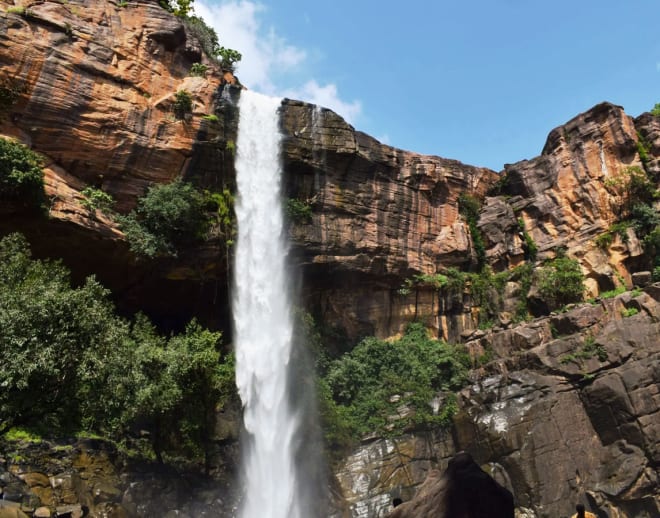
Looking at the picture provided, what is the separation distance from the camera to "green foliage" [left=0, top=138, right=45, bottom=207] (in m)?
16.1

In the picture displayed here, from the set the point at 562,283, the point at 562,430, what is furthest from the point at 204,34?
the point at 562,430

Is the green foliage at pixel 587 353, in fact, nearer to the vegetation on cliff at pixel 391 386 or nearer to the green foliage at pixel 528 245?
the vegetation on cliff at pixel 391 386

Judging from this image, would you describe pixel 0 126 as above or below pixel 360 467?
above

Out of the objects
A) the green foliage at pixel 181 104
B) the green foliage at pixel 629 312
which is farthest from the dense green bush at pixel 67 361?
the green foliage at pixel 629 312

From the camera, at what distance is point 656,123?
88.6 ft

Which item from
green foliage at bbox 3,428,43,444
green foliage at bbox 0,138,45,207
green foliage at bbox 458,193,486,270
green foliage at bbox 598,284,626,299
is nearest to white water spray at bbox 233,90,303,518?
green foliage at bbox 3,428,43,444

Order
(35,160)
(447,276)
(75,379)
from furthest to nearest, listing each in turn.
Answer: (447,276) → (35,160) → (75,379)

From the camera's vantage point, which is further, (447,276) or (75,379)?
(447,276)

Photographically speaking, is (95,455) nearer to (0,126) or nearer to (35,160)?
(35,160)

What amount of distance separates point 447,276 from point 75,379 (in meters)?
19.6

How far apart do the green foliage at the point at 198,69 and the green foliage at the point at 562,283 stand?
718 inches

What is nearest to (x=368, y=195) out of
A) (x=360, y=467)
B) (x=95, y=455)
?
→ (x=360, y=467)

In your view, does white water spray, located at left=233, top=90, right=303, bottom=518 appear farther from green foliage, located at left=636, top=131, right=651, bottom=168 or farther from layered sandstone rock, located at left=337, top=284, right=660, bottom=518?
green foliage, located at left=636, top=131, right=651, bottom=168

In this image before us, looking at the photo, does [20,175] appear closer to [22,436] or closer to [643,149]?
[22,436]
